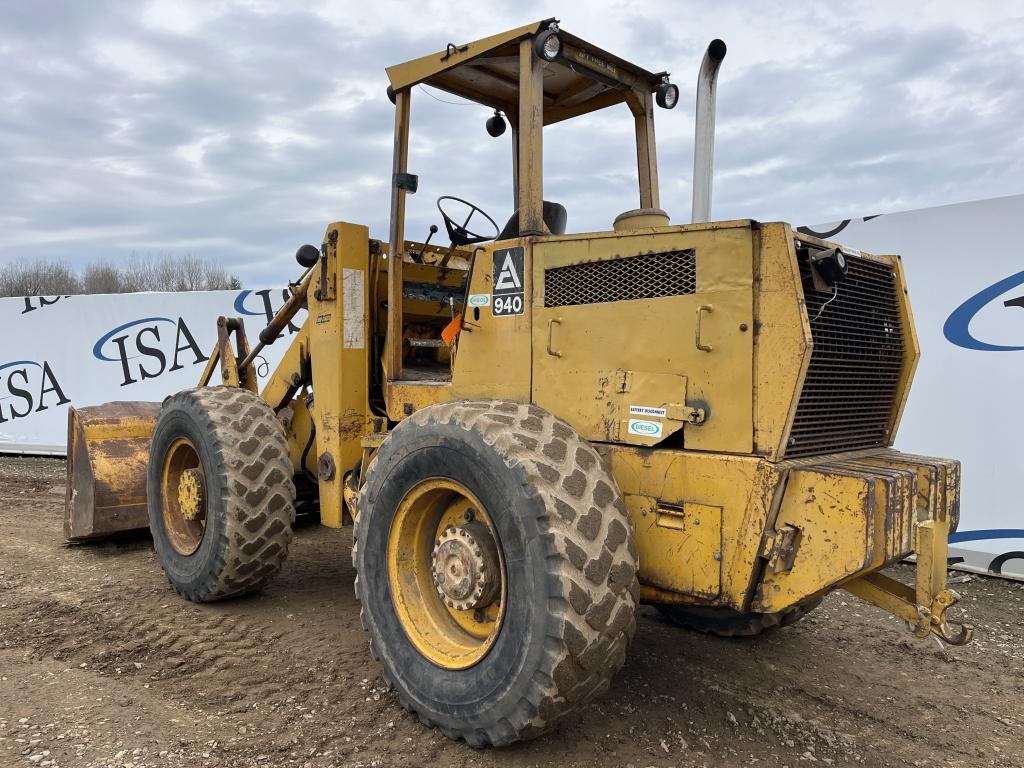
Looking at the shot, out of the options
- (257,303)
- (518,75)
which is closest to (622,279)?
(518,75)

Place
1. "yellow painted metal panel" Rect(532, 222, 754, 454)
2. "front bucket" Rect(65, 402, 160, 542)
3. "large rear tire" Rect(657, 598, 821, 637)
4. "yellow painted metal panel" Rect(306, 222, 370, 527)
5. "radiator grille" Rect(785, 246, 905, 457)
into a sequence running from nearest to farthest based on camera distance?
"yellow painted metal panel" Rect(532, 222, 754, 454) → "radiator grille" Rect(785, 246, 905, 457) → "large rear tire" Rect(657, 598, 821, 637) → "yellow painted metal panel" Rect(306, 222, 370, 527) → "front bucket" Rect(65, 402, 160, 542)

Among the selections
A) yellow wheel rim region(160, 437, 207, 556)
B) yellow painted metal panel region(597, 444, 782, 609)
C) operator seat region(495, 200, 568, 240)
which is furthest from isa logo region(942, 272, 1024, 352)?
yellow wheel rim region(160, 437, 207, 556)

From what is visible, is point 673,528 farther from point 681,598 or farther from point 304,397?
point 304,397

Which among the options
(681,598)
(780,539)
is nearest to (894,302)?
(780,539)

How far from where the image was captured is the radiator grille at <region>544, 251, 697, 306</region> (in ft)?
10.0

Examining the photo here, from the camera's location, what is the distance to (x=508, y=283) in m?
3.55

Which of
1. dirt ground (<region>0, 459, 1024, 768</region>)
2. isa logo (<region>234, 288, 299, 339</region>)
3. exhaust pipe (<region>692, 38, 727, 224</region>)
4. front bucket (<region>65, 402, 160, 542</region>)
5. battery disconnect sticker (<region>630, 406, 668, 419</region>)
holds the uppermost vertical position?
exhaust pipe (<region>692, 38, 727, 224</region>)

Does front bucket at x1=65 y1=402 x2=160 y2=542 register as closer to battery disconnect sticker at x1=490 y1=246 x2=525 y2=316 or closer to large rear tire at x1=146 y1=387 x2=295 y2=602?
large rear tire at x1=146 y1=387 x2=295 y2=602

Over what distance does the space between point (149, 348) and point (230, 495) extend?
806 cm

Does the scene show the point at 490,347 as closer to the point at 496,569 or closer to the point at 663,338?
the point at 663,338

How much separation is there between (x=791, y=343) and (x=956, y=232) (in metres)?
4.56

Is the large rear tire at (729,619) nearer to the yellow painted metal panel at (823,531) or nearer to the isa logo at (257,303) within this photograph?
the yellow painted metal panel at (823,531)

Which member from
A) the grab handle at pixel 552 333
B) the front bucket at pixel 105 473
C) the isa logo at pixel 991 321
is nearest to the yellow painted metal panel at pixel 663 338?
the grab handle at pixel 552 333

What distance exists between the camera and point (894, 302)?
3.60 meters
